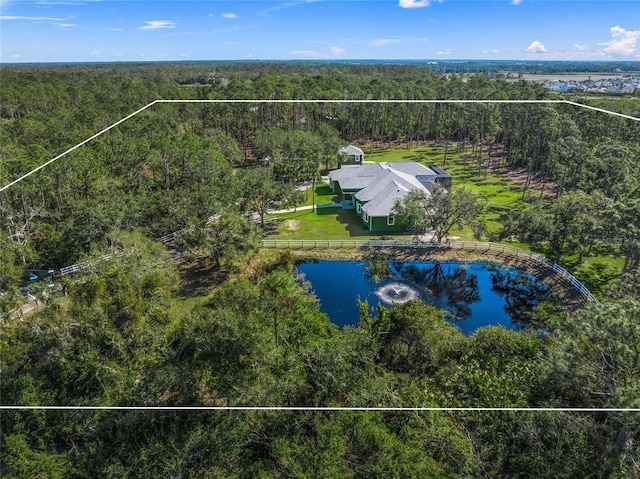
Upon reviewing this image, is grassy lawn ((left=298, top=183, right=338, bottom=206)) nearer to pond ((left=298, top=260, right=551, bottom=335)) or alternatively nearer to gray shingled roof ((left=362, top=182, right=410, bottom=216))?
gray shingled roof ((left=362, top=182, right=410, bottom=216))

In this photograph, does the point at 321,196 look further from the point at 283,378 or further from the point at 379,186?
the point at 283,378

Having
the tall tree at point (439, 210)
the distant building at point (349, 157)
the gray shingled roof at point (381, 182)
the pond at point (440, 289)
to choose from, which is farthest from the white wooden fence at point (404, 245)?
the distant building at point (349, 157)

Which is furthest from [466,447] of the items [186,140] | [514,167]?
[514,167]

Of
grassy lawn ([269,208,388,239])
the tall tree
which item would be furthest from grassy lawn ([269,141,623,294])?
the tall tree

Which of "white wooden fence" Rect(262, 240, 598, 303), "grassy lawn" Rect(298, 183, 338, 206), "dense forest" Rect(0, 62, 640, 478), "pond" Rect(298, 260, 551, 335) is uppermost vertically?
"dense forest" Rect(0, 62, 640, 478)

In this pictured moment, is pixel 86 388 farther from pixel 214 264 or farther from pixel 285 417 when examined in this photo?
pixel 214 264

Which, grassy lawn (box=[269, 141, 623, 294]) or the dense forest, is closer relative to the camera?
the dense forest
